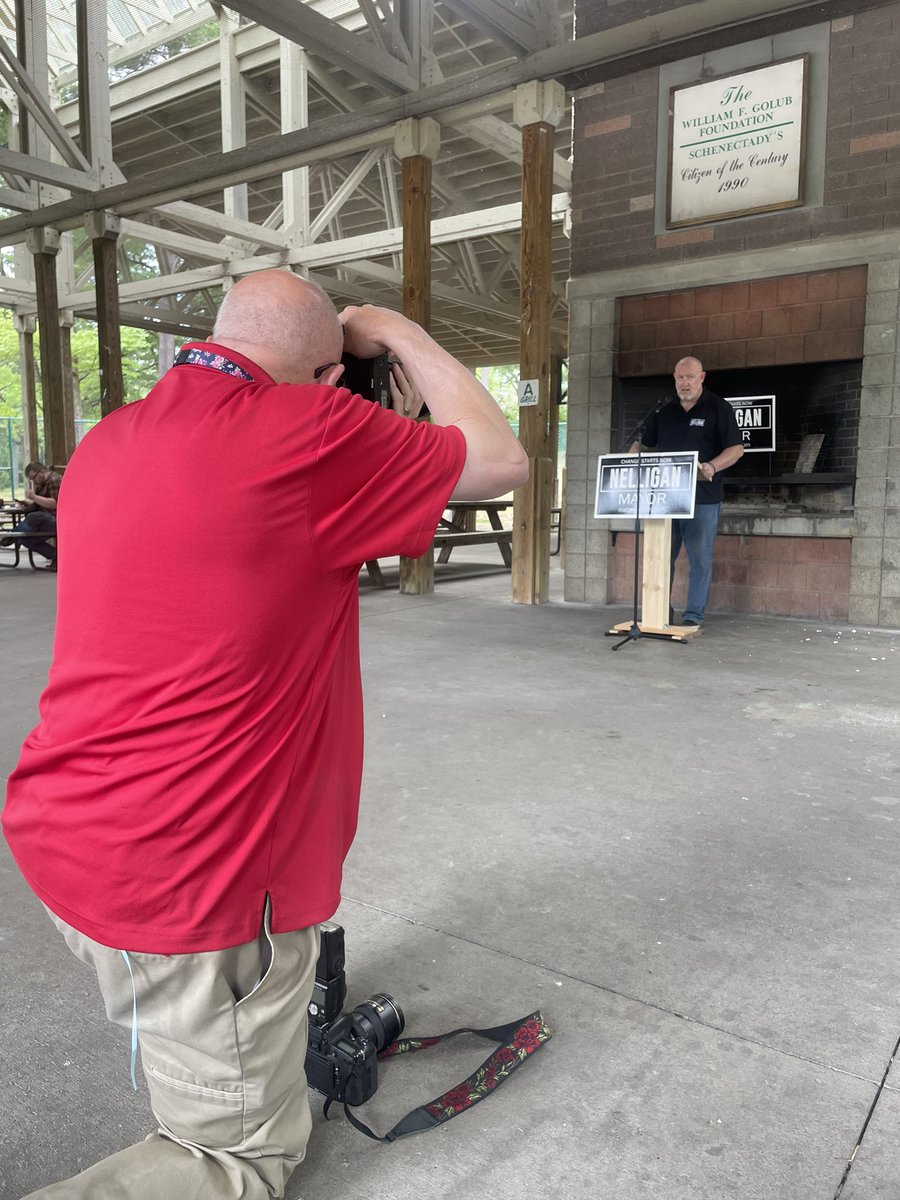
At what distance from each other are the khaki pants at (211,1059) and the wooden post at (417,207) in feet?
22.0

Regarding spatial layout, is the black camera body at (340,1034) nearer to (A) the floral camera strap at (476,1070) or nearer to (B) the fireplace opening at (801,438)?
(A) the floral camera strap at (476,1070)

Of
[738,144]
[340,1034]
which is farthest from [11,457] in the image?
[340,1034]

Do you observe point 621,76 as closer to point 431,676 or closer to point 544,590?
point 544,590

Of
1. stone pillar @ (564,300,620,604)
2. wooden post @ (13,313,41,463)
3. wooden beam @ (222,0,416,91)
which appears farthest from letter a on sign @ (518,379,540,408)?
wooden post @ (13,313,41,463)

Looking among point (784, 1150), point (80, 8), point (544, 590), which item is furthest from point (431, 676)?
point (80, 8)

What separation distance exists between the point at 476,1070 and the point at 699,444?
4878 millimetres

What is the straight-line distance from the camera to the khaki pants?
→ 1.08 meters

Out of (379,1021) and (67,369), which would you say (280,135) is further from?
(67,369)

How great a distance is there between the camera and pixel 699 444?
573cm

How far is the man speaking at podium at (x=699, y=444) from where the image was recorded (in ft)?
18.5

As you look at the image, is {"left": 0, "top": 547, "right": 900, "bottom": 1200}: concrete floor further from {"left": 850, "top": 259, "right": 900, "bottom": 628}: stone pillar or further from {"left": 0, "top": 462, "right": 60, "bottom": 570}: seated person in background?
{"left": 0, "top": 462, "right": 60, "bottom": 570}: seated person in background

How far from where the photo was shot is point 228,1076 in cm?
110

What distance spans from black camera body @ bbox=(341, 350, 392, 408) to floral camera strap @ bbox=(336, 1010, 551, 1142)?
1083 mm

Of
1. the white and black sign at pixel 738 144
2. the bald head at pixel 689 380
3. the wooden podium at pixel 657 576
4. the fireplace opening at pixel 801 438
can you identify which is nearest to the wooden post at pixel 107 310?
the fireplace opening at pixel 801 438
